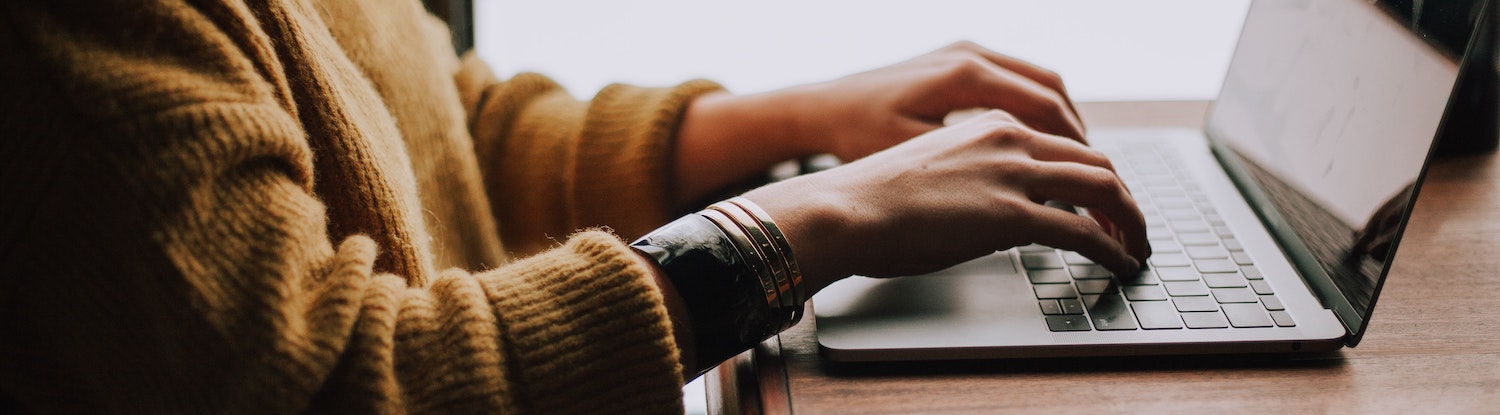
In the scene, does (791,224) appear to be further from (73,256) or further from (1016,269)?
(73,256)

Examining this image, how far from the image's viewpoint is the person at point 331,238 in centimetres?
39

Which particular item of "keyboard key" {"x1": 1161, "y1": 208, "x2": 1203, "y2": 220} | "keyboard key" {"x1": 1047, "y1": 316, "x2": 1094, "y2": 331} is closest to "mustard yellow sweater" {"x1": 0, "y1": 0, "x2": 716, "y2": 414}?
"keyboard key" {"x1": 1047, "y1": 316, "x2": 1094, "y2": 331}

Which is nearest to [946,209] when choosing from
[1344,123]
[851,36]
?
[1344,123]

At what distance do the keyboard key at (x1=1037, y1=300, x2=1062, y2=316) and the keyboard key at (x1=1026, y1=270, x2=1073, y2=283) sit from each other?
30 mm

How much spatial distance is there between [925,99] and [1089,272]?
0.20 meters

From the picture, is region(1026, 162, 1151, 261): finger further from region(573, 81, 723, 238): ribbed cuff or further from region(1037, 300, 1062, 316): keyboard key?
region(573, 81, 723, 238): ribbed cuff

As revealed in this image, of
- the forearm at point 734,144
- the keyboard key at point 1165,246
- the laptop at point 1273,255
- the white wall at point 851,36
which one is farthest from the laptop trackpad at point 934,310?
the white wall at point 851,36

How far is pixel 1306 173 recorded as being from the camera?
0.63 metres

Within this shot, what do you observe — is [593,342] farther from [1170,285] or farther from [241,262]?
[1170,285]

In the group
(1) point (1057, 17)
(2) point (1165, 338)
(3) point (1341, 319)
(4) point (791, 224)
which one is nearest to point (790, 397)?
(4) point (791, 224)

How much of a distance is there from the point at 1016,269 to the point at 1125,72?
722 mm

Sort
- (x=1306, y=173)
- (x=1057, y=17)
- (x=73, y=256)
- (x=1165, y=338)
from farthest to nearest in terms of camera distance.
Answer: (x=1057, y=17), (x=1306, y=173), (x=1165, y=338), (x=73, y=256)

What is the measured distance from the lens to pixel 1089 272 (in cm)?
59

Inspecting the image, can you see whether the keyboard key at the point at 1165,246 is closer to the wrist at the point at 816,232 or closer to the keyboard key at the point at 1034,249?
the keyboard key at the point at 1034,249
